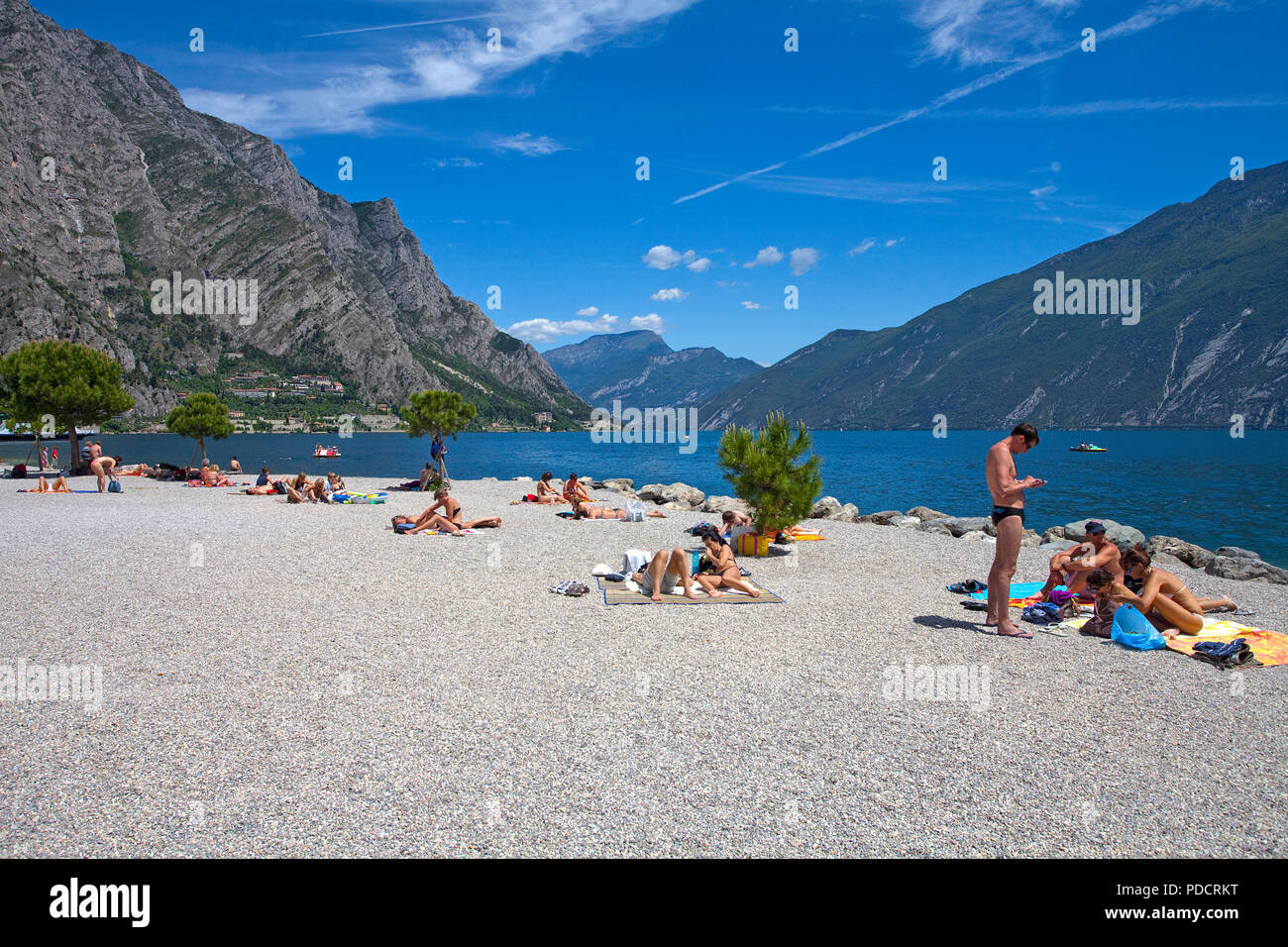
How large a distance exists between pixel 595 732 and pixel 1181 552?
18.6 m

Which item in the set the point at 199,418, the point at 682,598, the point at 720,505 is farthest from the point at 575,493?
the point at 199,418

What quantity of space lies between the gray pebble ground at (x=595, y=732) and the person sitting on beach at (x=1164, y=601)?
0.95 m

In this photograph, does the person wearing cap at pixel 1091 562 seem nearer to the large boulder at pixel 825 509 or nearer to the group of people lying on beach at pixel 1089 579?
the group of people lying on beach at pixel 1089 579

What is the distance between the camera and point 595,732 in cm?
589

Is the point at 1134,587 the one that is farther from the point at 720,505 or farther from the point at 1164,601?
the point at 720,505

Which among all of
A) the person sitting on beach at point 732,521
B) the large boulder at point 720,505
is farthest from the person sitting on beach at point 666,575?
the large boulder at point 720,505

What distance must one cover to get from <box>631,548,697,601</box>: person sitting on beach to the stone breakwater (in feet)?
20.8

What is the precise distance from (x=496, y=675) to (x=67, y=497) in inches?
1041

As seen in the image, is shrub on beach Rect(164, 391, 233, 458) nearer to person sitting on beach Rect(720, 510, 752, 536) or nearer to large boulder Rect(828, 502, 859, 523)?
large boulder Rect(828, 502, 859, 523)

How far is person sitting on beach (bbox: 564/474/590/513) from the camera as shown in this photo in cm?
2134

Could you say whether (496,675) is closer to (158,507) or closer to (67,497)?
(158,507)

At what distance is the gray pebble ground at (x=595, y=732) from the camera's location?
4.34 meters
